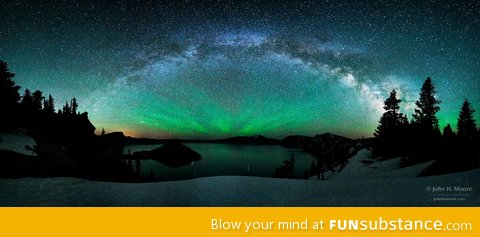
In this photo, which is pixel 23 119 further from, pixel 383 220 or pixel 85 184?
pixel 383 220

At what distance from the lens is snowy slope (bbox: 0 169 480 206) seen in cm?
1234

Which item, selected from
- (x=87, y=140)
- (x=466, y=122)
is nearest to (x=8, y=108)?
(x=87, y=140)

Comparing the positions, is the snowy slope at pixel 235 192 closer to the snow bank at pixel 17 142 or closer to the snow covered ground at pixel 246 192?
the snow covered ground at pixel 246 192

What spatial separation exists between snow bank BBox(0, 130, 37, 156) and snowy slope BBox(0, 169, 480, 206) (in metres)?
2.64

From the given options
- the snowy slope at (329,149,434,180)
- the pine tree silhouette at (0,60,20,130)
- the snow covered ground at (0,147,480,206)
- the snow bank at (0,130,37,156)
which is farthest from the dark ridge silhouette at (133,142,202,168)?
the snow covered ground at (0,147,480,206)

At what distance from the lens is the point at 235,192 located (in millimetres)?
13656

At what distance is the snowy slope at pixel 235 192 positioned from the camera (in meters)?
12.3

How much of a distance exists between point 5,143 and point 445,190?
81.3 feet

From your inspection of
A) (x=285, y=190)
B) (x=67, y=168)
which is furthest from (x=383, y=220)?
(x=67, y=168)

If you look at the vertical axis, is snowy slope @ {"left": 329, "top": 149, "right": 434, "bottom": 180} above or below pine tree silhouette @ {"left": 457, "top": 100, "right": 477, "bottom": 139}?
below

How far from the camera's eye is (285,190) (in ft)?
46.2

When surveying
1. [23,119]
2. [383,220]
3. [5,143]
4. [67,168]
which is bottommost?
[383,220]

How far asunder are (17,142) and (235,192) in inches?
556

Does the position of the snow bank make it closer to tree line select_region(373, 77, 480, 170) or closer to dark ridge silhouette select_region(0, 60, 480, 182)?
dark ridge silhouette select_region(0, 60, 480, 182)
